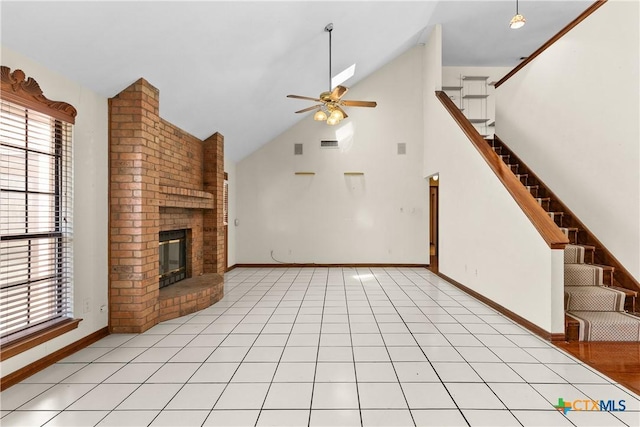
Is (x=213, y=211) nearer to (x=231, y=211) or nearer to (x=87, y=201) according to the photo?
(x=231, y=211)

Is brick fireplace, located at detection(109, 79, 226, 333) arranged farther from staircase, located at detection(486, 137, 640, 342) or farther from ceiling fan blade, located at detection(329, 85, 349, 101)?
staircase, located at detection(486, 137, 640, 342)

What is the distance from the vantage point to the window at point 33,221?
7.13 feet

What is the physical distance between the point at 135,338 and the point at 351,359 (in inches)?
89.4

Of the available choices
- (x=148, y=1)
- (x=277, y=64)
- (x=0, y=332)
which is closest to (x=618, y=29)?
(x=277, y=64)

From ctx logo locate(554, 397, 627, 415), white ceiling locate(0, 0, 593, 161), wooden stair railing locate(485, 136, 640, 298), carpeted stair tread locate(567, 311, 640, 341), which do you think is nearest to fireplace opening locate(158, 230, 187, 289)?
white ceiling locate(0, 0, 593, 161)

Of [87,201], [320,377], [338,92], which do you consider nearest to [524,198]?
[338,92]

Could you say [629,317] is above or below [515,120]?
below

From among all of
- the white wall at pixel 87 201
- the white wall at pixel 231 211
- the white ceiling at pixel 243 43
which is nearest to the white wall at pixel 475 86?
the white ceiling at pixel 243 43

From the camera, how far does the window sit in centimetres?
217

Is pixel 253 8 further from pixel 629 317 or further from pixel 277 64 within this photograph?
pixel 629 317

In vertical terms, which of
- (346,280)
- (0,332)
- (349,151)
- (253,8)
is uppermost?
(253,8)

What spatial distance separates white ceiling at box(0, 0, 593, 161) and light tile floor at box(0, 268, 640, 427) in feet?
8.74

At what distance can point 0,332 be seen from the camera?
210 centimetres

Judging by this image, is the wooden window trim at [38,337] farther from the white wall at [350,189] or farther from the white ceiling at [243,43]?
the white wall at [350,189]
